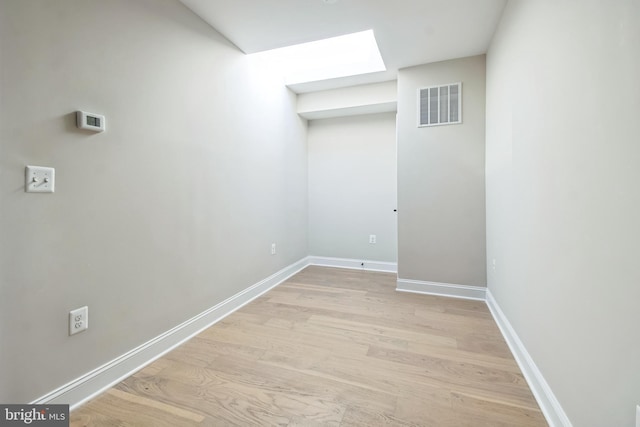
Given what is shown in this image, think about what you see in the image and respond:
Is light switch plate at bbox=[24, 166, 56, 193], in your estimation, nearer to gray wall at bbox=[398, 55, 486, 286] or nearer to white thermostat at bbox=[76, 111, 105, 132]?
white thermostat at bbox=[76, 111, 105, 132]

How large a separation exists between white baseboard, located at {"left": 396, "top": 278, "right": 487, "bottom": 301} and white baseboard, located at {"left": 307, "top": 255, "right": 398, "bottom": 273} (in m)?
0.73

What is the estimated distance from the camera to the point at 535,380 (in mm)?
1431

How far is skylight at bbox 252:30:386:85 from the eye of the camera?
9.64ft

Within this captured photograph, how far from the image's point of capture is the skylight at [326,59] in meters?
2.94

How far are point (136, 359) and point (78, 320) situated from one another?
0.46m

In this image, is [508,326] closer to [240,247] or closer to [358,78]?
[240,247]

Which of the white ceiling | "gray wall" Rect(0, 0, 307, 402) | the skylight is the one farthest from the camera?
the skylight

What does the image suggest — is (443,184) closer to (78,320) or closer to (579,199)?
(579,199)

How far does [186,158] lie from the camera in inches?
79.3

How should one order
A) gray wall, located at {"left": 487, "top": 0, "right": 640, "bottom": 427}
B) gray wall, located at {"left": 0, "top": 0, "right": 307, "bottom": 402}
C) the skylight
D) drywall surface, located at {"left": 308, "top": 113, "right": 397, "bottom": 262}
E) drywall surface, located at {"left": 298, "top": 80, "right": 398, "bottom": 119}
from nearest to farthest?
1. gray wall, located at {"left": 487, "top": 0, "right": 640, "bottom": 427}
2. gray wall, located at {"left": 0, "top": 0, "right": 307, "bottom": 402}
3. the skylight
4. drywall surface, located at {"left": 298, "top": 80, "right": 398, "bottom": 119}
5. drywall surface, located at {"left": 308, "top": 113, "right": 397, "bottom": 262}

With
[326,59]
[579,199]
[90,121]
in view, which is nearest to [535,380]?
[579,199]

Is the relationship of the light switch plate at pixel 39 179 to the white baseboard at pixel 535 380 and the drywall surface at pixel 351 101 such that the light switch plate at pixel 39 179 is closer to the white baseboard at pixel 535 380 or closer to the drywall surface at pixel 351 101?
the white baseboard at pixel 535 380

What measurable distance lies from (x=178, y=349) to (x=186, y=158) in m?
1.36

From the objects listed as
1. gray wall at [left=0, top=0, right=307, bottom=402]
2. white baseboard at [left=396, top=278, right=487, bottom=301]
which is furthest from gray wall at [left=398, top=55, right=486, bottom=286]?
gray wall at [left=0, top=0, right=307, bottom=402]
